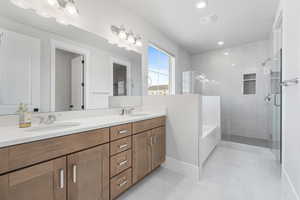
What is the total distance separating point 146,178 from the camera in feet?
5.80

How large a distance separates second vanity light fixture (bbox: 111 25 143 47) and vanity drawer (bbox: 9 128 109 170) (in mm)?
1488

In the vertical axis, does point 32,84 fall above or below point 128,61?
below

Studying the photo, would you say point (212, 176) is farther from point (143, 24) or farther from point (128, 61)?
point (143, 24)

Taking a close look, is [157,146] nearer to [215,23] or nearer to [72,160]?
[72,160]

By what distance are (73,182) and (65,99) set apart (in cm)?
84

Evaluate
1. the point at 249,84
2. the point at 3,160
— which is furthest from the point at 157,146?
the point at 249,84

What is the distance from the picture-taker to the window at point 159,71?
2.63 meters

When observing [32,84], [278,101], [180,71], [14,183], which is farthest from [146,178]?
[180,71]

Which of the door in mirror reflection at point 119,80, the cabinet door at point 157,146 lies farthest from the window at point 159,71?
the cabinet door at point 157,146

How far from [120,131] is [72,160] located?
1.52ft

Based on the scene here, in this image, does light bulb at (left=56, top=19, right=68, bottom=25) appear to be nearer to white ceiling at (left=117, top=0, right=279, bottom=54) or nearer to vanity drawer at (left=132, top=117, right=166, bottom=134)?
white ceiling at (left=117, top=0, right=279, bottom=54)

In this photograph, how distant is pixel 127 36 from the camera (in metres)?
2.11

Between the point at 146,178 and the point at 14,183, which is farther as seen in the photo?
the point at 146,178

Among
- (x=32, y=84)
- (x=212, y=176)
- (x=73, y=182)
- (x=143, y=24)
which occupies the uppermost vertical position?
(x=143, y=24)
